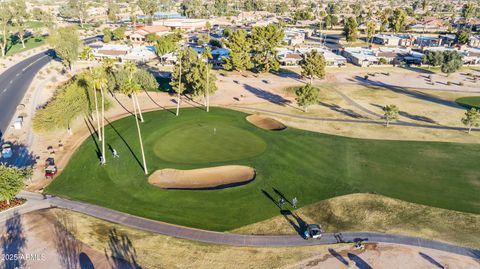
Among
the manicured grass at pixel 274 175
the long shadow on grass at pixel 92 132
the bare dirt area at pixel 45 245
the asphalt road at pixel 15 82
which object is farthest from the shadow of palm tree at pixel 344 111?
the asphalt road at pixel 15 82

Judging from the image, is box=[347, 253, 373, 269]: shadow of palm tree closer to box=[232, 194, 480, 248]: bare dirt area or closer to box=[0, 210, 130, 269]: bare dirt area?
box=[232, 194, 480, 248]: bare dirt area

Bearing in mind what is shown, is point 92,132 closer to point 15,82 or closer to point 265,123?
point 265,123

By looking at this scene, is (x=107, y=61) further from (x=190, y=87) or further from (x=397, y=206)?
(x=397, y=206)

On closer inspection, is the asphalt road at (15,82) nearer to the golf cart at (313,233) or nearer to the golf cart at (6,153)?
the golf cart at (6,153)

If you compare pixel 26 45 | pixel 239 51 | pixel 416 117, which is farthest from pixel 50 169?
pixel 26 45

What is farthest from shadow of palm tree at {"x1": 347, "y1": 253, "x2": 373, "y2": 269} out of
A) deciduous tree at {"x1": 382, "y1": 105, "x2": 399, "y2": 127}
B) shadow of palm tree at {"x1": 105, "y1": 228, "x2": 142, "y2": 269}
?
deciduous tree at {"x1": 382, "y1": 105, "x2": 399, "y2": 127}
